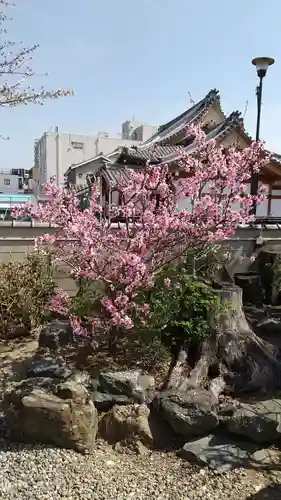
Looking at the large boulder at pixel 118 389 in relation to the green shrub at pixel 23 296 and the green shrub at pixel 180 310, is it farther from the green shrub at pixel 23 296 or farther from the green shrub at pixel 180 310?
the green shrub at pixel 23 296

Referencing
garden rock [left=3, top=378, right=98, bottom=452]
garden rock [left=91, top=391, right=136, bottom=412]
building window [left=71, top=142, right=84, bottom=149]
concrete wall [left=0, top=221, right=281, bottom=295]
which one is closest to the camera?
garden rock [left=3, top=378, right=98, bottom=452]

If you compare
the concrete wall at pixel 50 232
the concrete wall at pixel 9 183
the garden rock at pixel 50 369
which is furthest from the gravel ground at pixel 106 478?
the concrete wall at pixel 9 183

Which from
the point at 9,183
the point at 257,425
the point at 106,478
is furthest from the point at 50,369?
the point at 9,183

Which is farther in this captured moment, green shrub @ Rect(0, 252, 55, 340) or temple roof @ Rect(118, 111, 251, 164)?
temple roof @ Rect(118, 111, 251, 164)

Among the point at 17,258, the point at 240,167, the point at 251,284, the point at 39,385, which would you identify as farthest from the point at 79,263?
the point at 251,284

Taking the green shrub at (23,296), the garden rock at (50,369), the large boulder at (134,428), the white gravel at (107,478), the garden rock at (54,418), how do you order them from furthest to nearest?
the green shrub at (23,296), the garden rock at (50,369), the large boulder at (134,428), the garden rock at (54,418), the white gravel at (107,478)

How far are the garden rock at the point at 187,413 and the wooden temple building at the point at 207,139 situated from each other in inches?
331

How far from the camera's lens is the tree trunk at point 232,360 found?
4590 mm

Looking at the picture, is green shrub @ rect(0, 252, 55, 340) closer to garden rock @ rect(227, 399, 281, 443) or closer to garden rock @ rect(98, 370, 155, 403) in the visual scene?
garden rock @ rect(98, 370, 155, 403)

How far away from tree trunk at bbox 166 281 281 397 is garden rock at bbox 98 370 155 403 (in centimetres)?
55

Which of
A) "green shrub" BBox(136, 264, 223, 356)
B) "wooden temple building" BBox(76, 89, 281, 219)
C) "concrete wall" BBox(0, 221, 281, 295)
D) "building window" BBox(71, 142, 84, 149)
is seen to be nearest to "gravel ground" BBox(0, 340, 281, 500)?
"green shrub" BBox(136, 264, 223, 356)

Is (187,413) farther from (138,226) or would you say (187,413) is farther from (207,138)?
(207,138)

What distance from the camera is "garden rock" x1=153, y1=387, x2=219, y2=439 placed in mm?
3441

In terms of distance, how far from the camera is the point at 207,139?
11320 mm
